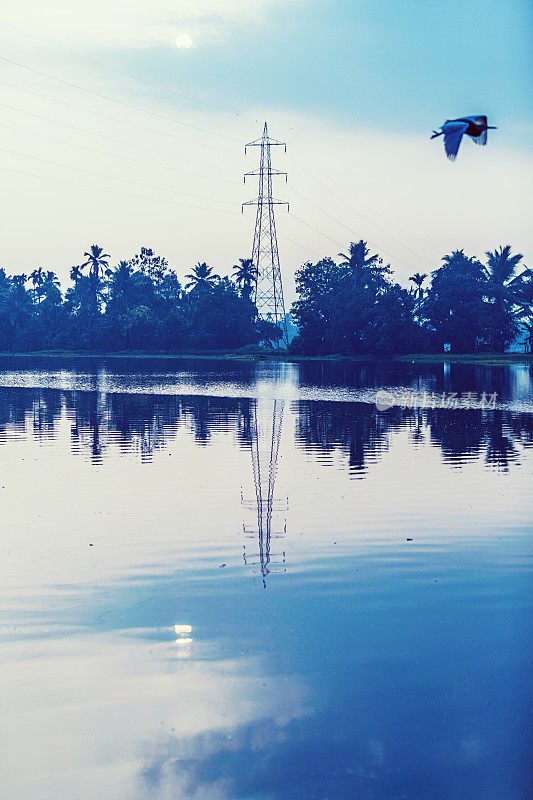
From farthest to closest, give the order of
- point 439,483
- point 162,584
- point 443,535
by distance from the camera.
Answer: point 439,483
point 443,535
point 162,584

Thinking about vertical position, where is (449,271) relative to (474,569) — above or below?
above

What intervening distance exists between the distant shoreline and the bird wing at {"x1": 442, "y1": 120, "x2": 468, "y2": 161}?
90.3 m

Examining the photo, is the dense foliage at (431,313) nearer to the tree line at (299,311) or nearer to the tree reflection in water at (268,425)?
the tree line at (299,311)

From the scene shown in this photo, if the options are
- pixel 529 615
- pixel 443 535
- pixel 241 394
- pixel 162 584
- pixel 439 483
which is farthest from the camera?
pixel 241 394

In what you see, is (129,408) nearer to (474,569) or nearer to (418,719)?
(474,569)

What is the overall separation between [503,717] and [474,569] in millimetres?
4804

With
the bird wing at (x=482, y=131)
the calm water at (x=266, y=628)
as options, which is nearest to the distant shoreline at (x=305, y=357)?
the calm water at (x=266, y=628)

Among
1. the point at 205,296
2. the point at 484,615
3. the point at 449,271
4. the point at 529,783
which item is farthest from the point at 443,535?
the point at 205,296

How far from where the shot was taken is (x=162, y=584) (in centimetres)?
A: 1198

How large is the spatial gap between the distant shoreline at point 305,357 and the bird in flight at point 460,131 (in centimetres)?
9013

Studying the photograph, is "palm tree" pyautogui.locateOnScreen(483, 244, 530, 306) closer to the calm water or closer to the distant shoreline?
the distant shoreline

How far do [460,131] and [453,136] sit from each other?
0.08m

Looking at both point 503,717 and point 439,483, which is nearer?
point 503,717

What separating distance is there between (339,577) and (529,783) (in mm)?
5528
